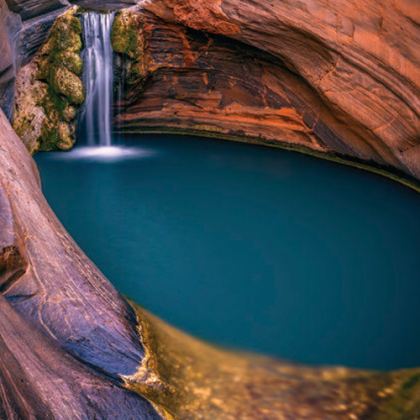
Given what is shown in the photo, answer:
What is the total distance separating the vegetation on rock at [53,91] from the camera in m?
8.83

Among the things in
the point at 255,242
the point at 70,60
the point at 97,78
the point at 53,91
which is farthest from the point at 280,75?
the point at 53,91

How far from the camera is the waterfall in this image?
29.4ft

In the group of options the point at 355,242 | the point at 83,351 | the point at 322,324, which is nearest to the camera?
the point at 83,351

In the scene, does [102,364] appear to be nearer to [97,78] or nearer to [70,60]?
[70,60]

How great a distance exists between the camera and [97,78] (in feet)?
30.4

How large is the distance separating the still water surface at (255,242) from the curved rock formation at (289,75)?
513 millimetres

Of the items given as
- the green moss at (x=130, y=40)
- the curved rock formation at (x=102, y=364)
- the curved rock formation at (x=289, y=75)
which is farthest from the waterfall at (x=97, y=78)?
the curved rock formation at (x=102, y=364)

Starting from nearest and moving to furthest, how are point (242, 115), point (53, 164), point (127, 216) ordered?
1. point (127, 216)
2. point (53, 164)
3. point (242, 115)

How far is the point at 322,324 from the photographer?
16.8ft

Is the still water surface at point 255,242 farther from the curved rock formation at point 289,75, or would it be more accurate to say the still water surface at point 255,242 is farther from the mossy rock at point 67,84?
the mossy rock at point 67,84

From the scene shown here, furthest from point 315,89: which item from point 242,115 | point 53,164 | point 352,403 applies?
point 352,403

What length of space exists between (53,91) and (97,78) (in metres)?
0.75

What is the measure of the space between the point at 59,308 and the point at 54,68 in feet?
20.4

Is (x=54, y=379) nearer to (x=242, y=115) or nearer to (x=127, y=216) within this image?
(x=127, y=216)
